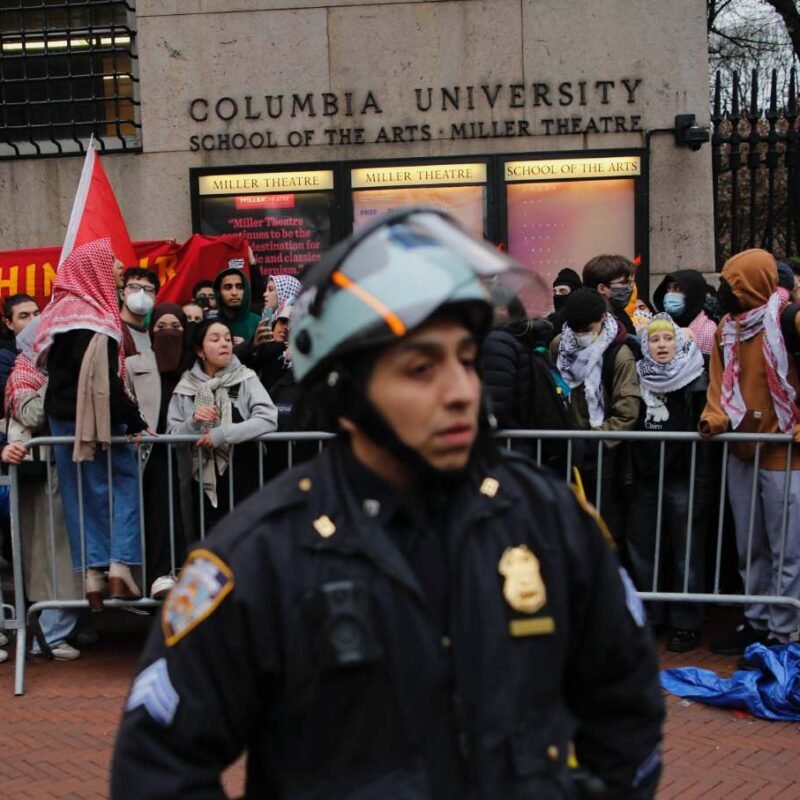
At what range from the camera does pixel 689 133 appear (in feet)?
33.6

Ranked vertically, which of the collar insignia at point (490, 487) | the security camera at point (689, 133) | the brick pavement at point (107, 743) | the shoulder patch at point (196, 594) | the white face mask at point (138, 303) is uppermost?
the security camera at point (689, 133)

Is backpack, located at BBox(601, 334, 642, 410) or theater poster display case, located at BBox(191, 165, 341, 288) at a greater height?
theater poster display case, located at BBox(191, 165, 341, 288)

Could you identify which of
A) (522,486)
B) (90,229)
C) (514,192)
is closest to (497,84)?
(514,192)

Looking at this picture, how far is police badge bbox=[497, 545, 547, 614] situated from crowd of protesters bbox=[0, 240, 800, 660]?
380cm

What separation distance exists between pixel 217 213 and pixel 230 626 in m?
9.55

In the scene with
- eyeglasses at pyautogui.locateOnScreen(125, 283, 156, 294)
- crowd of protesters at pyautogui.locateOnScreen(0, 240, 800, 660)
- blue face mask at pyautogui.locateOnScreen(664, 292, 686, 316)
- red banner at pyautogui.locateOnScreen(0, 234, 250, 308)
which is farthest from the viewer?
red banner at pyautogui.locateOnScreen(0, 234, 250, 308)

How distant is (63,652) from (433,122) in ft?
21.5

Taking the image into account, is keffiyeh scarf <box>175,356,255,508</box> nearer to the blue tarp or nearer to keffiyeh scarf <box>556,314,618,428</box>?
keffiyeh scarf <box>556,314,618,428</box>

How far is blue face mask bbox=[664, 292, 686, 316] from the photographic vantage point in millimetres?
7093

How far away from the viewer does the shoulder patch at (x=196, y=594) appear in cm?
169

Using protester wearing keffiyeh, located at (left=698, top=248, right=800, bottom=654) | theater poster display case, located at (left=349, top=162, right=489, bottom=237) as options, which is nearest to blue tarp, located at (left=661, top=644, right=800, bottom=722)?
protester wearing keffiyeh, located at (left=698, top=248, right=800, bottom=654)

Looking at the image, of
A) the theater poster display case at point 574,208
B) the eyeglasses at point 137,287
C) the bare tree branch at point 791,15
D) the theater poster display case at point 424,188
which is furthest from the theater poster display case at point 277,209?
the bare tree branch at point 791,15

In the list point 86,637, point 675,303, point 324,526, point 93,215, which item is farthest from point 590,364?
point 324,526

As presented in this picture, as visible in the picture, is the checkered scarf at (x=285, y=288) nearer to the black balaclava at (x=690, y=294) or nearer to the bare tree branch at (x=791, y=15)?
the black balaclava at (x=690, y=294)
